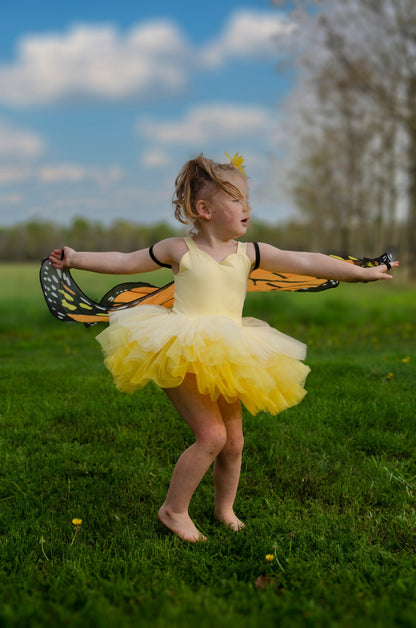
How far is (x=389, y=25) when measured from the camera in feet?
57.7

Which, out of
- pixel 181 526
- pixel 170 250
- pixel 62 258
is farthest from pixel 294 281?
pixel 181 526

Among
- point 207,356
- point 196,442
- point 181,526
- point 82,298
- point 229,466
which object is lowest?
point 181,526

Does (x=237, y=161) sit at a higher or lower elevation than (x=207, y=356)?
higher

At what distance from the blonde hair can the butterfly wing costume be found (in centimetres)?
17

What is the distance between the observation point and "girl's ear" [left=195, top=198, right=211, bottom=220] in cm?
325

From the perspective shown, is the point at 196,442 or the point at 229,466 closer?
the point at 196,442

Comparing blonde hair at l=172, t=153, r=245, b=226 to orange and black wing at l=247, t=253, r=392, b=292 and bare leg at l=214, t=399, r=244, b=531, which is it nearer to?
orange and black wing at l=247, t=253, r=392, b=292

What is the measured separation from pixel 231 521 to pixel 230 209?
1.81 m

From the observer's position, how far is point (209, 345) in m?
2.93

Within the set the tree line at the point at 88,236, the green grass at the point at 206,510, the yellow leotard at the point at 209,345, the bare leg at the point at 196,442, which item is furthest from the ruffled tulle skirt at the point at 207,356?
the tree line at the point at 88,236

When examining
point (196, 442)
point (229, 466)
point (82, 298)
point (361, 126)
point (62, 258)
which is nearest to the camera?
point (196, 442)

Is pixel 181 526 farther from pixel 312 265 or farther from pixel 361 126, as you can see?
pixel 361 126

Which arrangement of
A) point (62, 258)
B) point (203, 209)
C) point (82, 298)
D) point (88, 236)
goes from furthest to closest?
point (88, 236), point (82, 298), point (62, 258), point (203, 209)

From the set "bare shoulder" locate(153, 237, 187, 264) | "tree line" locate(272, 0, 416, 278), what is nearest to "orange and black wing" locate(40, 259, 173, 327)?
"bare shoulder" locate(153, 237, 187, 264)
